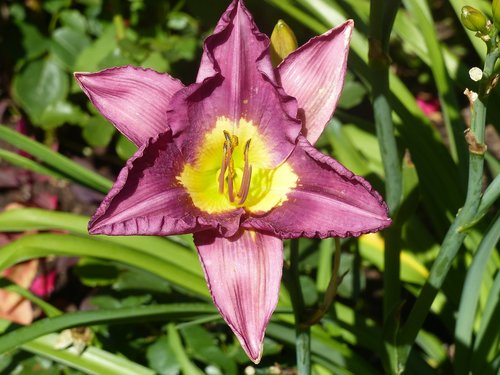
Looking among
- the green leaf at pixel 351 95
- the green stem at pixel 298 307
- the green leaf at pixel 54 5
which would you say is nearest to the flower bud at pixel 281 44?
the green stem at pixel 298 307

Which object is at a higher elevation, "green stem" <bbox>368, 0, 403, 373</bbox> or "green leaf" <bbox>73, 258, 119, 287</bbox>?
"green stem" <bbox>368, 0, 403, 373</bbox>

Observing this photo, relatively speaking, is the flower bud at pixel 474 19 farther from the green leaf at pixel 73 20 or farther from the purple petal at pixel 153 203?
the green leaf at pixel 73 20

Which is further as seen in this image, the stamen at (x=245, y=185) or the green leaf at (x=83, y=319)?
the green leaf at (x=83, y=319)

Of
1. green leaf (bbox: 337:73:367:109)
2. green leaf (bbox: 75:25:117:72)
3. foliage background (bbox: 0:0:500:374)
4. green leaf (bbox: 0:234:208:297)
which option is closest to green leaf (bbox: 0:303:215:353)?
foliage background (bbox: 0:0:500:374)

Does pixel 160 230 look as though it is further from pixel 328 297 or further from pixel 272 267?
pixel 328 297

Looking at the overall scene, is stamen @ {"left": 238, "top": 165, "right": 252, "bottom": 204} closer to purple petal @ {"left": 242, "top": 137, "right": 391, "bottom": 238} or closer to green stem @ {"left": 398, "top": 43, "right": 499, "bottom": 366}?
purple petal @ {"left": 242, "top": 137, "right": 391, "bottom": 238}
